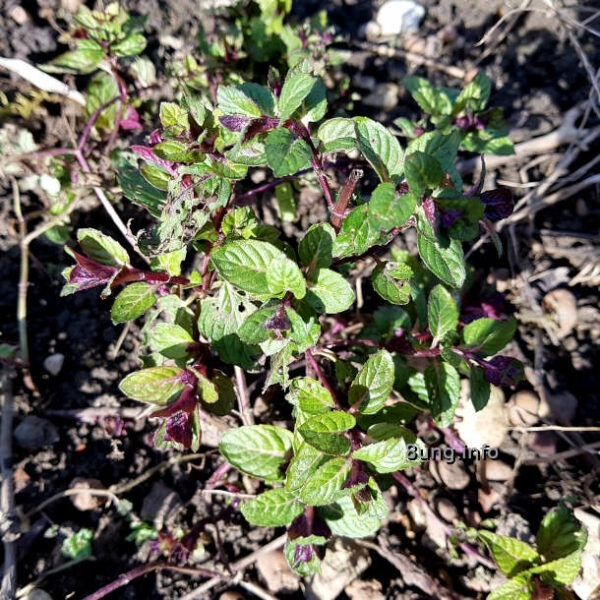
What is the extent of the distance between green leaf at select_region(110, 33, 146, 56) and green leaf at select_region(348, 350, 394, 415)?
1.99 meters

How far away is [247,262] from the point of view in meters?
1.81

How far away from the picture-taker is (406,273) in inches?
73.5

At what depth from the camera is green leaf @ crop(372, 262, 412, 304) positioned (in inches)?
72.4

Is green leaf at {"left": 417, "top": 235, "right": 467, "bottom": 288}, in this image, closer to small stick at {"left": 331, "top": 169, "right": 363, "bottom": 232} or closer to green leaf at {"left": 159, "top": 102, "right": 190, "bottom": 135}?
small stick at {"left": 331, "top": 169, "right": 363, "bottom": 232}

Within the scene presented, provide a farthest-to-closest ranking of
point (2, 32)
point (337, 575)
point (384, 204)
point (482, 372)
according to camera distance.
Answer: point (2, 32)
point (337, 575)
point (482, 372)
point (384, 204)

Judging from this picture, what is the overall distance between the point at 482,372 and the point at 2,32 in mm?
3217

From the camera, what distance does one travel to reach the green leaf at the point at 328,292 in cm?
182

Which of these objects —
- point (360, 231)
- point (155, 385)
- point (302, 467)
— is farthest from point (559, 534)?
point (155, 385)

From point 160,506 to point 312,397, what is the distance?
1.03 meters

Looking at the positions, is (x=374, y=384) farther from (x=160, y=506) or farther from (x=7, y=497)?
(x=7, y=497)

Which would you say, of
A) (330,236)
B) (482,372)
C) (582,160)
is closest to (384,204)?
(330,236)

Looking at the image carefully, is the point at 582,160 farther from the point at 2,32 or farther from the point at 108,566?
the point at 2,32

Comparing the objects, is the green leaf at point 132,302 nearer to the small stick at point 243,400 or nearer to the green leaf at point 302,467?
the small stick at point 243,400

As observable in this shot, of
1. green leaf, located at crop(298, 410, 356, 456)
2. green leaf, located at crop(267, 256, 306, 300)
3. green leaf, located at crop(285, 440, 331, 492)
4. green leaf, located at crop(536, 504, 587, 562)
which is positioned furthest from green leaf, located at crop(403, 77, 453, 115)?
green leaf, located at crop(536, 504, 587, 562)
